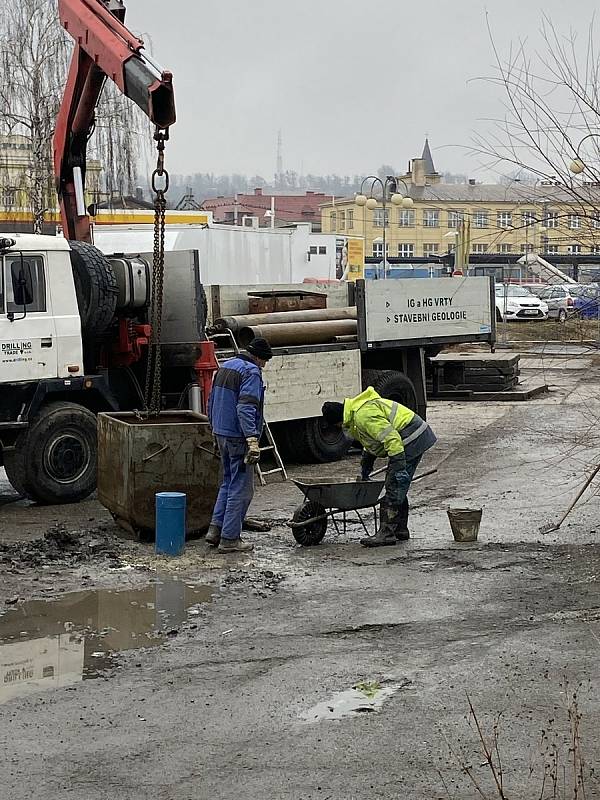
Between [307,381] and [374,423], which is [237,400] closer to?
[374,423]

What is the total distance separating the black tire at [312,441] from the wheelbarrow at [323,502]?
4605 millimetres

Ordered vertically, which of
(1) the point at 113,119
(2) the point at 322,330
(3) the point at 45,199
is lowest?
(2) the point at 322,330

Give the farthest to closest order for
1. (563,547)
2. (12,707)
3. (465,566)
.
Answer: (563,547)
(465,566)
(12,707)

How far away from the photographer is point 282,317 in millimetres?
14695

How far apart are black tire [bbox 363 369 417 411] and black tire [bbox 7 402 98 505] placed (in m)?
4.73

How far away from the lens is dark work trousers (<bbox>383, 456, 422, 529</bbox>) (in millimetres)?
10273

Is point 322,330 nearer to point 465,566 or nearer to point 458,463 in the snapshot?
point 458,463

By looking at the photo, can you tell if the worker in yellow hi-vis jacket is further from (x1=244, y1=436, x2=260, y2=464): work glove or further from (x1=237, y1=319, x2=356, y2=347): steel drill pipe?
(x1=237, y1=319, x2=356, y2=347): steel drill pipe

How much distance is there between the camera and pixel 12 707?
630 centimetres

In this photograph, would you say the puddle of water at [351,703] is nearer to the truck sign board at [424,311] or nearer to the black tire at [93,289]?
the black tire at [93,289]

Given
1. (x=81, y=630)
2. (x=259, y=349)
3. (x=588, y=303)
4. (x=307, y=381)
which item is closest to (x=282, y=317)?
(x=307, y=381)

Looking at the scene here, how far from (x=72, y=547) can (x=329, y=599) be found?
9.10 feet

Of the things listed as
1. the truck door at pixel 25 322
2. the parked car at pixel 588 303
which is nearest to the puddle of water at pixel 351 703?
the parked car at pixel 588 303

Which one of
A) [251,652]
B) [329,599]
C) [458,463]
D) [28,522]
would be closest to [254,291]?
[458,463]
